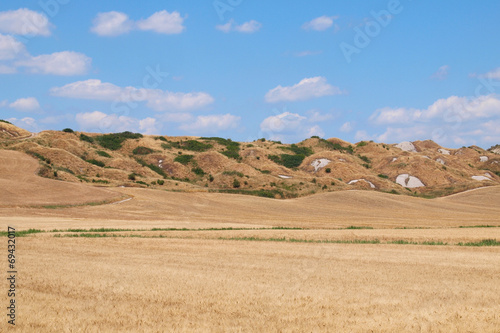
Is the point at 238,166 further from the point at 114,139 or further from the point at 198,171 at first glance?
the point at 114,139

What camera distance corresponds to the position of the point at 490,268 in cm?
2222

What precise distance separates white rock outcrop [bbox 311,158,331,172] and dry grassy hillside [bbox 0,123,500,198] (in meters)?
0.31

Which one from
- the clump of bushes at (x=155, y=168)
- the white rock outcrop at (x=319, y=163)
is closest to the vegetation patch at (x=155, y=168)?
the clump of bushes at (x=155, y=168)

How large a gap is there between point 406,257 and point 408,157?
133002 millimetres

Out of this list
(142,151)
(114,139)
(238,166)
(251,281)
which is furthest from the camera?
(114,139)

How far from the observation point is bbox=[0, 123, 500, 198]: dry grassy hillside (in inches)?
3962

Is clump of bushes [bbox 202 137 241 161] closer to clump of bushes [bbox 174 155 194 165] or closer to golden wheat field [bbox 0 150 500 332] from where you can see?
clump of bushes [bbox 174 155 194 165]

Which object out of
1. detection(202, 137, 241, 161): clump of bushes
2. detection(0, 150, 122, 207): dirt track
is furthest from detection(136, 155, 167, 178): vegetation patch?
detection(0, 150, 122, 207): dirt track

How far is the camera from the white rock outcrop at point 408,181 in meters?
134

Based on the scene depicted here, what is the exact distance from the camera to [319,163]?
150500 mm

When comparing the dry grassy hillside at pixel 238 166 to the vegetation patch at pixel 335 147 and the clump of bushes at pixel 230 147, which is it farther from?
the vegetation patch at pixel 335 147

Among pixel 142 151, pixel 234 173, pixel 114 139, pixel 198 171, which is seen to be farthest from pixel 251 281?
pixel 114 139

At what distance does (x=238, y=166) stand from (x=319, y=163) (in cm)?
3569

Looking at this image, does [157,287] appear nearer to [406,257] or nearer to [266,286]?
[266,286]
